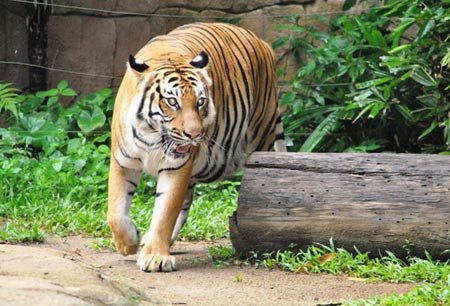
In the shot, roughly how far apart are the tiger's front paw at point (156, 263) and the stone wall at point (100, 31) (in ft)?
13.1

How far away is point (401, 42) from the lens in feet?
30.2

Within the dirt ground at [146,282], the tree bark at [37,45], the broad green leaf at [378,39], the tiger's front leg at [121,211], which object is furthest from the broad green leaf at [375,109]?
the tree bark at [37,45]

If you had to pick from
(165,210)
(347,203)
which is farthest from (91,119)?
(347,203)

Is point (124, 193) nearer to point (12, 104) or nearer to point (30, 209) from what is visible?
point (30, 209)

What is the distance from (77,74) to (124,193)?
376 centimetres

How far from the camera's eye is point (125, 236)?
6047 millimetres

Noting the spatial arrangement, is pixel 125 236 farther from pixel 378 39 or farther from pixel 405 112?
pixel 378 39

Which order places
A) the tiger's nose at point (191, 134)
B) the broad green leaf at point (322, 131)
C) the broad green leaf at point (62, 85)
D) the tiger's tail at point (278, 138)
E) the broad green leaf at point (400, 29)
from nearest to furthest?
the tiger's nose at point (191, 134) < the tiger's tail at point (278, 138) < the broad green leaf at point (400, 29) < the broad green leaf at point (322, 131) < the broad green leaf at point (62, 85)

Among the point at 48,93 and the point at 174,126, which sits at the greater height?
the point at 174,126

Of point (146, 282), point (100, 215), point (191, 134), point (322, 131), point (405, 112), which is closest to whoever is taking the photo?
point (146, 282)

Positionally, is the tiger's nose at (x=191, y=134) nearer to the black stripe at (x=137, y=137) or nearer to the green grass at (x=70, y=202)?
the black stripe at (x=137, y=137)

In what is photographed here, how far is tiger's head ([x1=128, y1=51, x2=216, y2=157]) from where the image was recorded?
5.66 meters

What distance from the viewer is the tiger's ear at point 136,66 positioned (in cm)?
588

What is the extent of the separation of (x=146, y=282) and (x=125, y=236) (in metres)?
0.68
